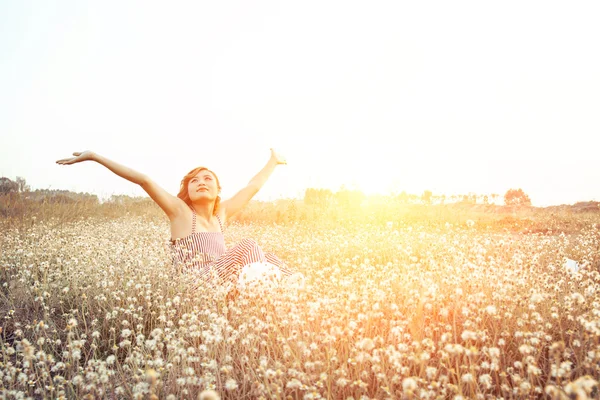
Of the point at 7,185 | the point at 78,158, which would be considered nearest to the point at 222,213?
the point at 78,158

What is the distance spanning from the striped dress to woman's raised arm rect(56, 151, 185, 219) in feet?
0.97

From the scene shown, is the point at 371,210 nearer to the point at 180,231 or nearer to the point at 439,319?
the point at 180,231

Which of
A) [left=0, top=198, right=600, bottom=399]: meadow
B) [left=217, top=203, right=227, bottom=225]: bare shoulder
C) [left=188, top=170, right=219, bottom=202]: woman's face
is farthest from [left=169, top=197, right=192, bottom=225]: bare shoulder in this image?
[left=217, top=203, right=227, bottom=225]: bare shoulder

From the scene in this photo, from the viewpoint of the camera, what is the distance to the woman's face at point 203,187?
5.84 m

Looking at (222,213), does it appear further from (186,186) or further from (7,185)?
(7,185)

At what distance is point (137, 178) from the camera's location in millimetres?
5652

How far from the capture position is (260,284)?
11.6ft

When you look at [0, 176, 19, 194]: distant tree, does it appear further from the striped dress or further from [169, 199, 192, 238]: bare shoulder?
the striped dress

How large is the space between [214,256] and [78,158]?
6.46 ft

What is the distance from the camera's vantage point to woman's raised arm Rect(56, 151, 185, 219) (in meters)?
5.47

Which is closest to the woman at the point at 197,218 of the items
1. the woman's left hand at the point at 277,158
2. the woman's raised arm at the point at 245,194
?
the woman's raised arm at the point at 245,194

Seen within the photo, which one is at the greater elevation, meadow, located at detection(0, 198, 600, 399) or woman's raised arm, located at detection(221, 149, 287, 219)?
woman's raised arm, located at detection(221, 149, 287, 219)

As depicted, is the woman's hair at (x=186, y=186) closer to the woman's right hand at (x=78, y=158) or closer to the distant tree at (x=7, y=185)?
the woman's right hand at (x=78, y=158)

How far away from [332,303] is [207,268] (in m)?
2.16
